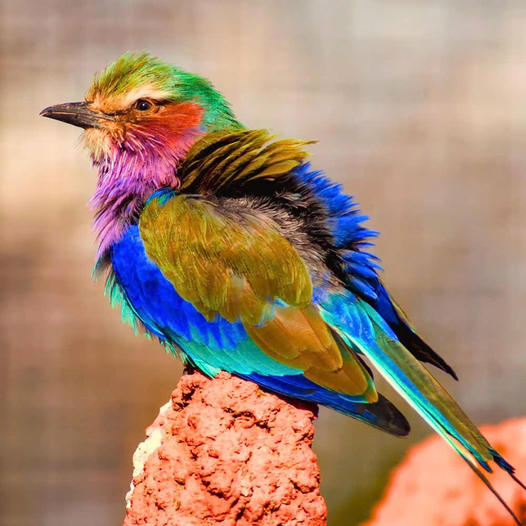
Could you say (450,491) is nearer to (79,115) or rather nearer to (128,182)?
(128,182)

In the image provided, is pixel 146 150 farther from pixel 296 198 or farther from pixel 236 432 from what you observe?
pixel 236 432

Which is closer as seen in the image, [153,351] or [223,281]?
[223,281]

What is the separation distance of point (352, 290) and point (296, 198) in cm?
28

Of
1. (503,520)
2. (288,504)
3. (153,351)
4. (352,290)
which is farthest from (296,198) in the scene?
(153,351)

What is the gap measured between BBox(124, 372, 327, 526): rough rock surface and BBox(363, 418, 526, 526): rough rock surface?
47.3 inches

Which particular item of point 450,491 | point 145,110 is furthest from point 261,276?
point 450,491

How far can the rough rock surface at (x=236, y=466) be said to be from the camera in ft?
8.42

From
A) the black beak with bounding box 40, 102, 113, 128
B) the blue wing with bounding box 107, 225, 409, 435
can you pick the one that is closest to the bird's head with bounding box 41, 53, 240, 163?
the black beak with bounding box 40, 102, 113, 128

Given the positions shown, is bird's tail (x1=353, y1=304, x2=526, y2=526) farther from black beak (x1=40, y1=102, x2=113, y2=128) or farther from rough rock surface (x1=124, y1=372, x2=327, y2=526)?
black beak (x1=40, y1=102, x2=113, y2=128)

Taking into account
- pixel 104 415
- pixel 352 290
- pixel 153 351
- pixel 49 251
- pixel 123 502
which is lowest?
pixel 123 502

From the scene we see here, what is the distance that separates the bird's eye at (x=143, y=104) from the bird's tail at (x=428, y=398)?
3.10 feet

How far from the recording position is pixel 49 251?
17.6ft

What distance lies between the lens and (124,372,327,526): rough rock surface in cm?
257

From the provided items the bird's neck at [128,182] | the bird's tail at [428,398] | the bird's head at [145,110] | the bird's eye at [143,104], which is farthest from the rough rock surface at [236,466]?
the bird's eye at [143,104]
